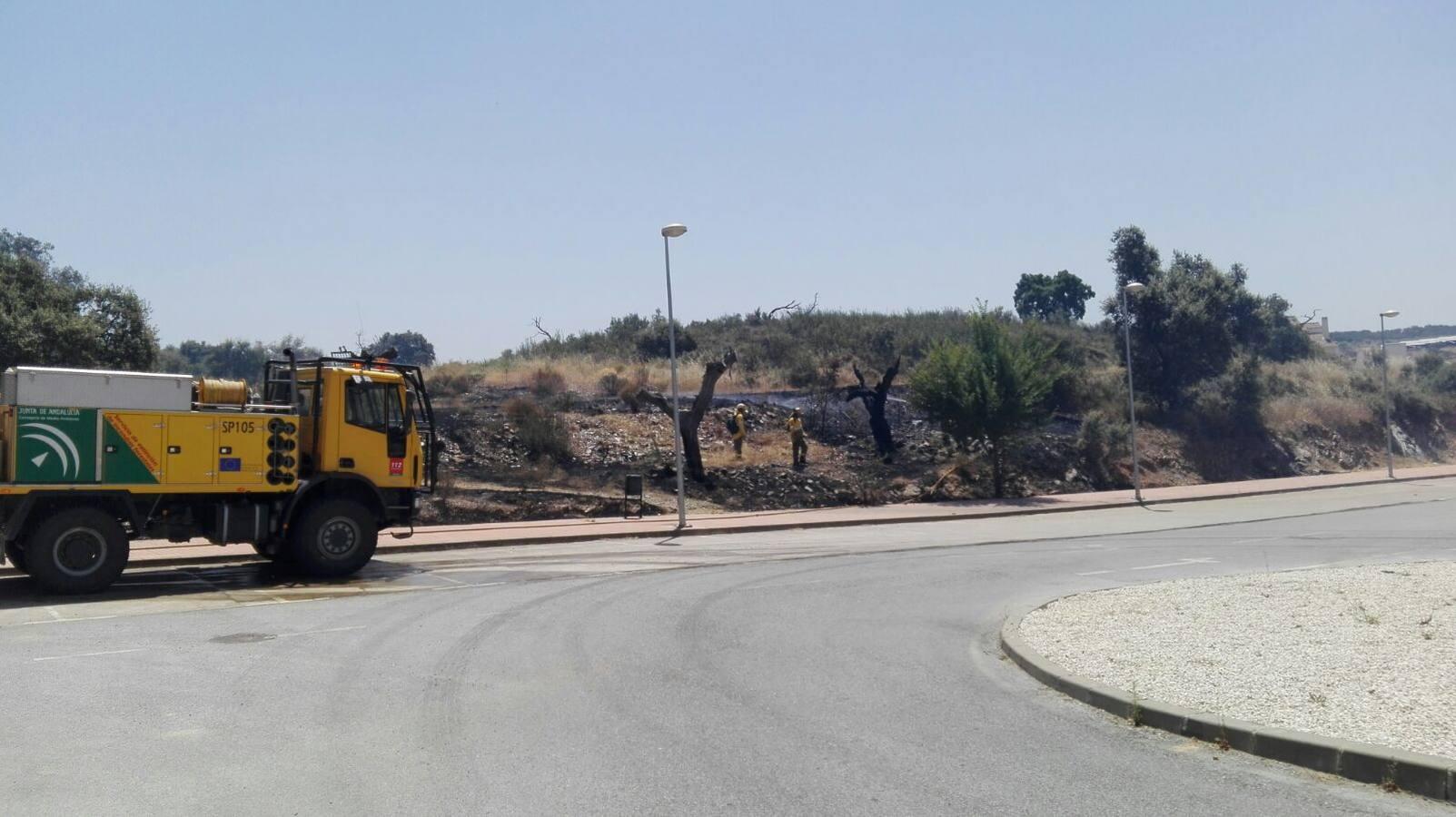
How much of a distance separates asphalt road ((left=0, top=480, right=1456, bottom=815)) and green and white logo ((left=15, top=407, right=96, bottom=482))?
164 cm

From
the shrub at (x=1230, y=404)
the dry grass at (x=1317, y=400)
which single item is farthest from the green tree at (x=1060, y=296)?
the shrub at (x=1230, y=404)

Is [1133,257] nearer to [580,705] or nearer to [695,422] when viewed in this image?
[695,422]

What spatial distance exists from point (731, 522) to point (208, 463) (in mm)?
13769

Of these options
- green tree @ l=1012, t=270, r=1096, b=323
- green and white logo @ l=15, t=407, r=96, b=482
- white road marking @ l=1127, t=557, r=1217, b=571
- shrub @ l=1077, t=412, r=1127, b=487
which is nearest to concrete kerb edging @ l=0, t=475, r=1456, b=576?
green and white logo @ l=15, t=407, r=96, b=482

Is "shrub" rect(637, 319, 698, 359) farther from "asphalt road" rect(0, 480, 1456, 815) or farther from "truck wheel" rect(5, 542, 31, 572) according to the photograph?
"truck wheel" rect(5, 542, 31, 572)

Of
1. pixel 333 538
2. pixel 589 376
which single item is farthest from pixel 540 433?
pixel 333 538

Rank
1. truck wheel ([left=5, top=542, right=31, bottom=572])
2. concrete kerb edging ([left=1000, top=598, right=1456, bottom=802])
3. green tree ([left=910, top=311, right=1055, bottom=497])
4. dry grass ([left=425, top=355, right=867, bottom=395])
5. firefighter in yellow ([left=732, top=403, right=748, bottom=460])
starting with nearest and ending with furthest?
1. concrete kerb edging ([left=1000, top=598, right=1456, bottom=802])
2. truck wheel ([left=5, top=542, right=31, bottom=572])
3. green tree ([left=910, top=311, right=1055, bottom=497])
4. firefighter in yellow ([left=732, top=403, right=748, bottom=460])
5. dry grass ([left=425, top=355, right=867, bottom=395])

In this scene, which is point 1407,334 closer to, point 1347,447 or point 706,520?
point 1347,447

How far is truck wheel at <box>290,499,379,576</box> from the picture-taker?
17.2 metres

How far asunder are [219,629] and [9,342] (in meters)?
19.4

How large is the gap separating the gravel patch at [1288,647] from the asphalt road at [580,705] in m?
0.66

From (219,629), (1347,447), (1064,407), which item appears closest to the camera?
(219,629)

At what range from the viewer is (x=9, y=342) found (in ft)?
90.1

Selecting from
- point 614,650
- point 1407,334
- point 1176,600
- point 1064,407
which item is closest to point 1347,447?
point 1064,407
